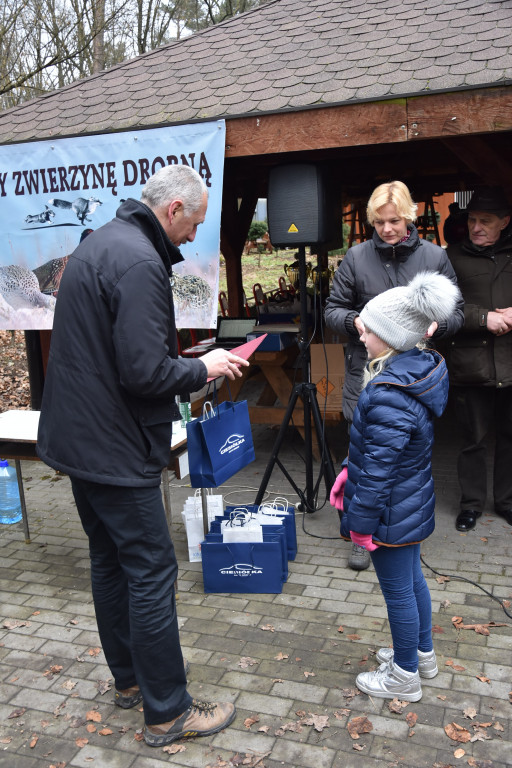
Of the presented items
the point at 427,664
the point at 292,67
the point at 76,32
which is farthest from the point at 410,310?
the point at 76,32

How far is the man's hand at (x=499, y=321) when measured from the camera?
4.24m

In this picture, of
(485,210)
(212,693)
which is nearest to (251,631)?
(212,693)

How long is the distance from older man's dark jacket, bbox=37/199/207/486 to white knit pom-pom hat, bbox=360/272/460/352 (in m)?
0.69

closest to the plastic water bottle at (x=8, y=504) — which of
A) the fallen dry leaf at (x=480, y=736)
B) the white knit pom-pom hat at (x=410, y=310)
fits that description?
the white knit pom-pom hat at (x=410, y=310)

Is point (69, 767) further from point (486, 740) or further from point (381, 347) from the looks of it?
point (381, 347)

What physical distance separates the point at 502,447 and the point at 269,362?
83.4 inches

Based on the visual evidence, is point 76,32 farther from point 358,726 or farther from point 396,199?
point 358,726

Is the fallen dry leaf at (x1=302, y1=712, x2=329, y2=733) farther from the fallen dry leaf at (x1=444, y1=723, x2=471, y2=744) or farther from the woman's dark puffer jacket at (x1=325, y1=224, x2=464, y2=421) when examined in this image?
the woman's dark puffer jacket at (x1=325, y1=224, x2=464, y2=421)

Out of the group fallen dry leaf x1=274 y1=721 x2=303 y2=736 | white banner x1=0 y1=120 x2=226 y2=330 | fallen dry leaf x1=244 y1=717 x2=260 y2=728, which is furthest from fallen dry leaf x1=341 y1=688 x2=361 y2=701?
white banner x1=0 y1=120 x2=226 y2=330

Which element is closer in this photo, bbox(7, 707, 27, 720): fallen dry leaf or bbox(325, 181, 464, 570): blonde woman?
bbox(7, 707, 27, 720): fallen dry leaf

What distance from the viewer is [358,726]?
2.77 meters

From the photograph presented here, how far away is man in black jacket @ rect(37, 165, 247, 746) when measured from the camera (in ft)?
7.82

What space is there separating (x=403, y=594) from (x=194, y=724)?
0.95 metres

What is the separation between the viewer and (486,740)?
2.67m
